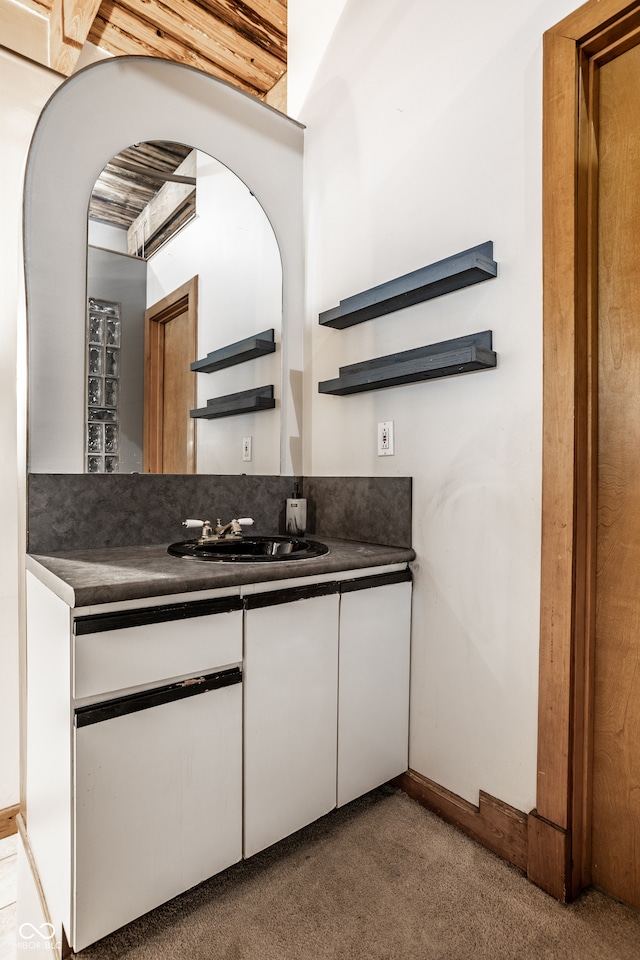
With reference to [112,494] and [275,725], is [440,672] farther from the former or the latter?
[112,494]

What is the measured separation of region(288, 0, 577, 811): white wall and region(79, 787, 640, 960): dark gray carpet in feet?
0.78

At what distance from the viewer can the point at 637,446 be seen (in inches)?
51.2

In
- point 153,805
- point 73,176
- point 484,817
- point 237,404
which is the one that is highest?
point 73,176

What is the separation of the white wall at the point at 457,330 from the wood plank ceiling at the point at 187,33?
350mm

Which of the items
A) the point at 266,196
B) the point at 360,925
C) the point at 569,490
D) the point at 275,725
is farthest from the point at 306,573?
the point at 266,196

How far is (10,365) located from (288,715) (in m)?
1.43

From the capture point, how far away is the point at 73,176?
1.68 metres

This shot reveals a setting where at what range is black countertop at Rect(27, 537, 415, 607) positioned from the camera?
1.14 m

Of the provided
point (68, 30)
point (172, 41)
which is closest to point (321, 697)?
point (68, 30)

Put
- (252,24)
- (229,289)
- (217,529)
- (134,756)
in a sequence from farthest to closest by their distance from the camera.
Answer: (252,24) → (229,289) → (217,529) → (134,756)

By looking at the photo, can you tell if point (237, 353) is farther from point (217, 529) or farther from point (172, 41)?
point (172, 41)

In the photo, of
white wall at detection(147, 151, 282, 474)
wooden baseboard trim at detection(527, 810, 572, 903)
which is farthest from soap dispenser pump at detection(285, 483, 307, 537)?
wooden baseboard trim at detection(527, 810, 572, 903)

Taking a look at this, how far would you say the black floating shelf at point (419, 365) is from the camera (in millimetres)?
1489

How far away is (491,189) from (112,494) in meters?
1.49
